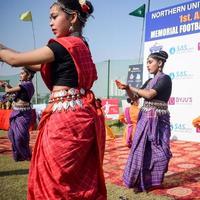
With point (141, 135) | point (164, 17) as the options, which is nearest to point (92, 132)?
point (141, 135)

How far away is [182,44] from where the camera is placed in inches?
383

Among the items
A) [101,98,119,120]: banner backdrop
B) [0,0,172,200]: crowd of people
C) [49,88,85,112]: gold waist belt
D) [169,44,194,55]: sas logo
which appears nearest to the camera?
[0,0,172,200]: crowd of people

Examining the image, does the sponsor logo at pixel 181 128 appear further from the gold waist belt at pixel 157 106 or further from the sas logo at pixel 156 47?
the gold waist belt at pixel 157 106

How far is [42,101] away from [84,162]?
50.6 feet

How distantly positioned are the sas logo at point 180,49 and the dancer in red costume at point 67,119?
7410mm

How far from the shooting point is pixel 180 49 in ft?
32.0

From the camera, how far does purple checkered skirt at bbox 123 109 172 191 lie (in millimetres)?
4348

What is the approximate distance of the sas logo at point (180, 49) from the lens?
31.3 ft

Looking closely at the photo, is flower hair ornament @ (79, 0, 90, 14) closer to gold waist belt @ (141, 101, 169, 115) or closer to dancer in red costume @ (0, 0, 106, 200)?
dancer in red costume @ (0, 0, 106, 200)

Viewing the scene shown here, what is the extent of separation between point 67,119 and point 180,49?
7.92m

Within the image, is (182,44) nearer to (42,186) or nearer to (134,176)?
(134,176)

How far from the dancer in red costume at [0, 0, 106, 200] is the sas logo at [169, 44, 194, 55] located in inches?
292

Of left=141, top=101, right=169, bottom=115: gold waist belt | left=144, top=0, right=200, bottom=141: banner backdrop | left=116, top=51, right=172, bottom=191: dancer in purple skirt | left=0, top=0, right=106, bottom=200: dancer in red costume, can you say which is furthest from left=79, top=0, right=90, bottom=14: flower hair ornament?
left=144, top=0, right=200, bottom=141: banner backdrop

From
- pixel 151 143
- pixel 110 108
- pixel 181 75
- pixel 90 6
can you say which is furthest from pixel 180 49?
pixel 90 6
